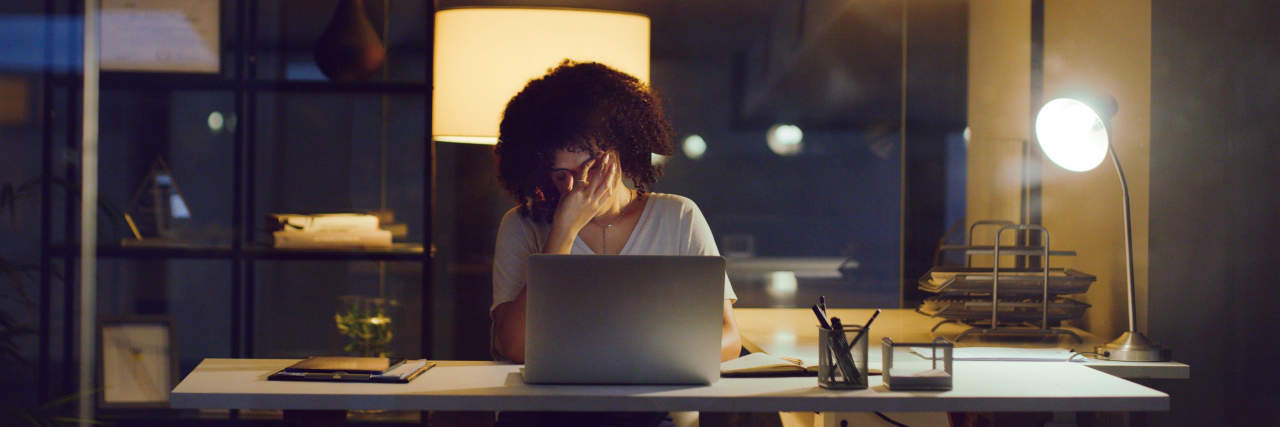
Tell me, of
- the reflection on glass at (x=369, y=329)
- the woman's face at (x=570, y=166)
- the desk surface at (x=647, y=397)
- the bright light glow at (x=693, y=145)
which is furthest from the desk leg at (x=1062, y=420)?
the reflection on glass at (x=369, y=329)

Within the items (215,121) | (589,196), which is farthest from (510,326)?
(215,121)

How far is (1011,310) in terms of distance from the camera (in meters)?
2.74

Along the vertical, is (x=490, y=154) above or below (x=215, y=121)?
below

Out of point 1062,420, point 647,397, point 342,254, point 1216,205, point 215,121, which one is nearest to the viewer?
point 647,397

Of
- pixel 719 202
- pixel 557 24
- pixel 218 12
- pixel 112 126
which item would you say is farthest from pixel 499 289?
pixel 112 126

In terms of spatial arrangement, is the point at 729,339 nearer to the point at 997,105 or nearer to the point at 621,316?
the point at 621,316

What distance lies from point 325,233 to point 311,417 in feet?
5.44

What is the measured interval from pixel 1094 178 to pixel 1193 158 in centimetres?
28

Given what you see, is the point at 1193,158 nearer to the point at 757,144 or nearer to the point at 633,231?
the point at 757,144

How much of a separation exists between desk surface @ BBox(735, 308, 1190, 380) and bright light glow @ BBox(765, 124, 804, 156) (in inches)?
20.7

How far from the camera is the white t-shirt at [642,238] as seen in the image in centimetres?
228

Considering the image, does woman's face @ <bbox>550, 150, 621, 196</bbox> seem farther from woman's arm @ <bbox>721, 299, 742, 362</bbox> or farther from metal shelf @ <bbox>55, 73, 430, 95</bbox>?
metal shelf @ <bbox>55, 73, 430, 95</bbox>

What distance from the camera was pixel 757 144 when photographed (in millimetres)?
3357

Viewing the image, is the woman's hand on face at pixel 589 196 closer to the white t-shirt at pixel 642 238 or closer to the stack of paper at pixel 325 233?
the white t-shirt at pixel 642 238
